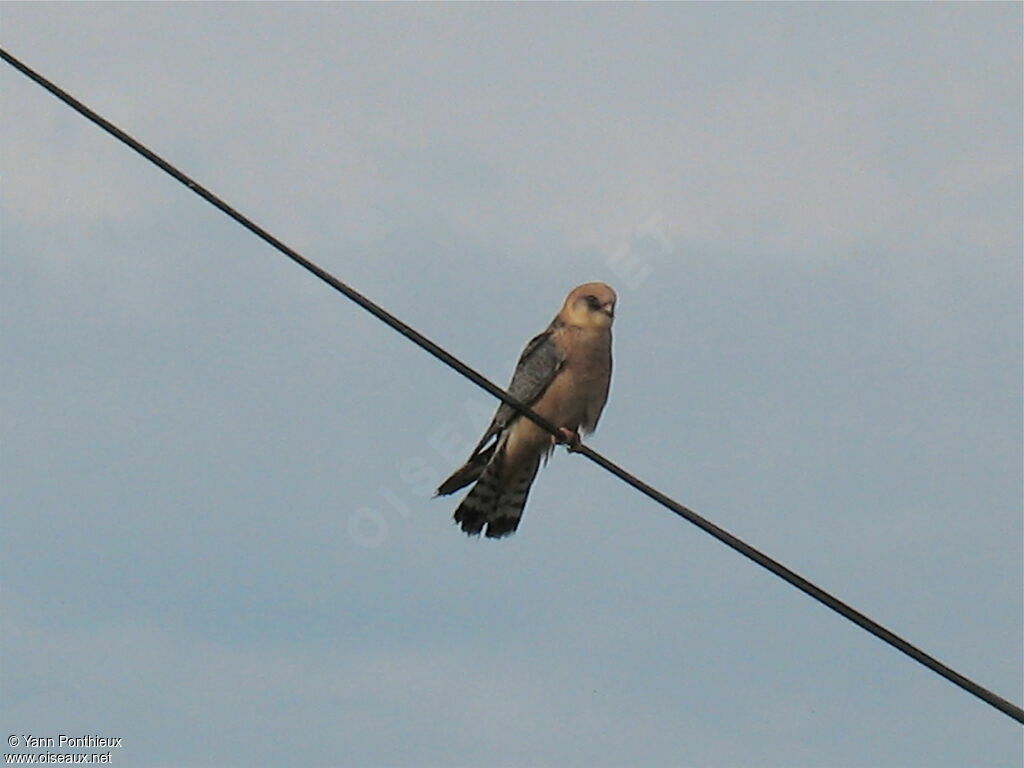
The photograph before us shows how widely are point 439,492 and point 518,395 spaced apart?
75 centimetres

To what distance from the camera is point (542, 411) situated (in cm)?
841

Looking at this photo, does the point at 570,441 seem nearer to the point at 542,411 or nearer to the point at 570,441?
the point at 570,441

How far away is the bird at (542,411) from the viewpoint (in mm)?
8367

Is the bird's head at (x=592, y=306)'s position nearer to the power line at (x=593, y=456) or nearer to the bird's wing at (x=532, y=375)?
the bird's wing at (x=532, y=375)

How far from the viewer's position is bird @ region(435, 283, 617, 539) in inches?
329

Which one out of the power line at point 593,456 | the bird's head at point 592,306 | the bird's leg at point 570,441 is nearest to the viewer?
the power line at point 593,456

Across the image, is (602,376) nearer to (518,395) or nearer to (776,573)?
(518,395)

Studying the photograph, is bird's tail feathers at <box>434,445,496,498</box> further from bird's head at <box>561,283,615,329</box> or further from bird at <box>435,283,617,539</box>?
bird's head at <box>561,283,615,329</box>

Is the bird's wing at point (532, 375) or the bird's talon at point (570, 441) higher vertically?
the bird's wing at point (532, 375)

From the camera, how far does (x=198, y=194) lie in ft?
16.7

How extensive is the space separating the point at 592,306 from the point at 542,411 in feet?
1.86

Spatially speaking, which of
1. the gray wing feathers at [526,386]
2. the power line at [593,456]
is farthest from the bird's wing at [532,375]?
the power line at [593,456]

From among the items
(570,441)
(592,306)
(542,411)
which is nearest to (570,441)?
(570,441)

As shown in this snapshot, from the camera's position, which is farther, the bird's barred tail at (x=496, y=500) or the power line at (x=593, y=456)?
the bird's barred tail at (x=496, y=500)
